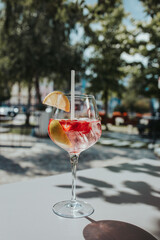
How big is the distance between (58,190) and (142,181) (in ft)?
1.10

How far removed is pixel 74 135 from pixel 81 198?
8.0 inches

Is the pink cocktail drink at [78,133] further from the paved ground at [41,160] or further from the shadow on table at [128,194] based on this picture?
the paved ground at [41,160]

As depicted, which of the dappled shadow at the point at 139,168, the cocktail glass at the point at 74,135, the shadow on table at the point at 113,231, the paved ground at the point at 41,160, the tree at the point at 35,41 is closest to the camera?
the shadow on table at the point at 113,231

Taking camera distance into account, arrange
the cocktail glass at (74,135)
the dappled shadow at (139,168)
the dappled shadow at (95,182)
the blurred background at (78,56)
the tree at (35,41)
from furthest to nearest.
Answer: the tree at (35,41), the blurred background at (78,56), the dappled shadow at (139,168), the dappled shadow at (95,182), the cocktail glass at (74,135)

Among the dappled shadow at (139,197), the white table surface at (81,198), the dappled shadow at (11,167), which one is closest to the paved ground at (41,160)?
the dappled shadow at (11,167)

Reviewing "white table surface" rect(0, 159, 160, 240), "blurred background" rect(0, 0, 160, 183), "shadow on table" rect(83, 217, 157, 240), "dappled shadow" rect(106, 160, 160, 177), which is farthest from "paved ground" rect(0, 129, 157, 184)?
"shadow on table" rect(83, 217, 157, 240)

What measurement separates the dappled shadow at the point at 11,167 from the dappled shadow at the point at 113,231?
3.94 metres

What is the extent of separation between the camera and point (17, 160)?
5102 millimetres

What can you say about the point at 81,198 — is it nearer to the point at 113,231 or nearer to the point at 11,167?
the point at 113,231

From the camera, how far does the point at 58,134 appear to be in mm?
667

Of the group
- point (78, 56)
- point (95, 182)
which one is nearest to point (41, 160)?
point (95, 182)

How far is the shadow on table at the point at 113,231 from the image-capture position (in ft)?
1.55

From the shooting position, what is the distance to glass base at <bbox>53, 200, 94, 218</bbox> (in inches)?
22.4

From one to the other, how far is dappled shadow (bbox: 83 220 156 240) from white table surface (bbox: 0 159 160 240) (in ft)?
0.05
